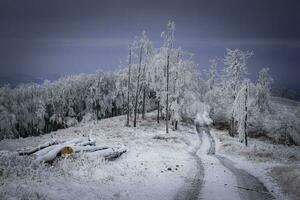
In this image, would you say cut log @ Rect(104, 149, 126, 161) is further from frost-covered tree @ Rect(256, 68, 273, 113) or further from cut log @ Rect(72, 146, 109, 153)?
frost-covered tree @ Rect(256, 68, 273, 113)

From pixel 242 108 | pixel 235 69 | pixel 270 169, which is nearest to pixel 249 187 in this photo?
pixel 270 169

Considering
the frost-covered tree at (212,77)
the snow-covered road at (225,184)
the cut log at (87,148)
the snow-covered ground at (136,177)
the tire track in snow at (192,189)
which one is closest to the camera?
the snow-covered ground at (136,177)

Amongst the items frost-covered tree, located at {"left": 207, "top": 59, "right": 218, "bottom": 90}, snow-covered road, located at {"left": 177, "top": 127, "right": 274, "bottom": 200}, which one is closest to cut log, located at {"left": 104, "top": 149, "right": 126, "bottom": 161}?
snow-covered road, located at {"left": 177, "top": 127, "right": 274, "bottom": 200}

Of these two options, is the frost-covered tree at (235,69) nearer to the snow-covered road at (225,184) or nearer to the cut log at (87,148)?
the snow-covered road at (225,184)

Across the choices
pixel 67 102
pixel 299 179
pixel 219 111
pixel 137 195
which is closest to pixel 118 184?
pixel 137 195

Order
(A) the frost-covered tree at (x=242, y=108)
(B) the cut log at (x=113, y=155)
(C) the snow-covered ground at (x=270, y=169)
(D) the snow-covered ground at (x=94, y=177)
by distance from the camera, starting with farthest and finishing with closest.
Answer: (A) the frost-covered tree at (x=242, y=108), (B) the cut log at (x=113, y=155), (C) the snow-covered ground at (x=270, y=169), (D) the snow-covered ground at (x=94, y=177)

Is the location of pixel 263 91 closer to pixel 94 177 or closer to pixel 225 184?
pixel 225 184

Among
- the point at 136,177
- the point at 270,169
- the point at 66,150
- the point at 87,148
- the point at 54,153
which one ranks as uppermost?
the point at 54,153

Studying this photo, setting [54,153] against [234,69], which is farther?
[234,69]

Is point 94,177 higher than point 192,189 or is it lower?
higher

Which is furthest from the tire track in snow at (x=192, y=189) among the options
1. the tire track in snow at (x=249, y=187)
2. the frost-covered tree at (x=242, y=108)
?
the frost-covered tree at (x=242, y=108)

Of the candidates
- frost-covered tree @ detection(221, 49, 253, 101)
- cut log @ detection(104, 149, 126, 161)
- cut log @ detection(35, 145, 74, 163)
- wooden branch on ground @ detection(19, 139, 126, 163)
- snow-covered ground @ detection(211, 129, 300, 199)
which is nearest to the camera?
cut log @ detection(35, 145, 74, 163)

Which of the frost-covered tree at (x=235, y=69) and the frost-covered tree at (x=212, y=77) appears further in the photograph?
the frost-covered tree at (x=212, y=77)

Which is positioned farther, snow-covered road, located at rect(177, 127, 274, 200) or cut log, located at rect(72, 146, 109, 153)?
cut log, located at rect(72, 146, 109, 153)
